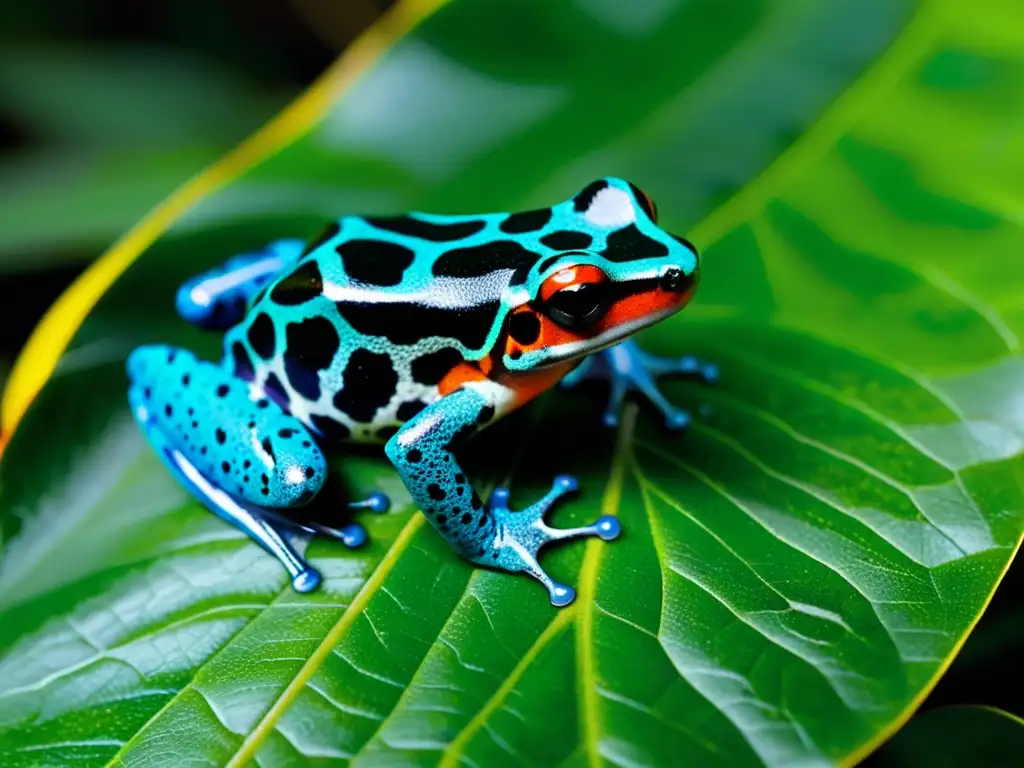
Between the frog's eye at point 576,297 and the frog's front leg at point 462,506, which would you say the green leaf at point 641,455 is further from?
the frog's eye at point 576,297

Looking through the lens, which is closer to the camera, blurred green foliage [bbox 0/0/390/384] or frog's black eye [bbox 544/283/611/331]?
frog's black eye [bbox 544/283/611/331]

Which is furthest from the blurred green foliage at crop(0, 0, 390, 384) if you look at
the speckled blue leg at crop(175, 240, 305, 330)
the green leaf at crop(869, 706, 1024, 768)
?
the green leaf at crop(869, 706, 1024, 768)

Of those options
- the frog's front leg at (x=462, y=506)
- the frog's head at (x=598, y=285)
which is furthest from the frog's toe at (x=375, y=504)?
the frog's head at (x=598, y=285)

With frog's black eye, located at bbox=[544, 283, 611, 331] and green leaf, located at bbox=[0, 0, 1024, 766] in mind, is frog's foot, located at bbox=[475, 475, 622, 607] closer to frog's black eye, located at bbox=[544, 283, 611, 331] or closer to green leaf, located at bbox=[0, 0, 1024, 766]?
green leaf, located at bbox=[0, 0, 1024, 766]

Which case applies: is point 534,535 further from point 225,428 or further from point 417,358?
point 225,428

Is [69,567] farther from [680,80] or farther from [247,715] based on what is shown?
[680,80]

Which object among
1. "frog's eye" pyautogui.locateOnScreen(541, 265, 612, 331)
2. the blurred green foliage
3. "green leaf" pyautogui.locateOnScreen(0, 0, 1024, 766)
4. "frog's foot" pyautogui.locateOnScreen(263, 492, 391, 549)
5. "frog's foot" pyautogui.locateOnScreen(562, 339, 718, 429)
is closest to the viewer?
"green leaf" pyautogui.locateOnScreen(0, 0, 1024, 766)

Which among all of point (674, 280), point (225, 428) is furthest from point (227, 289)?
point (674, 280)
